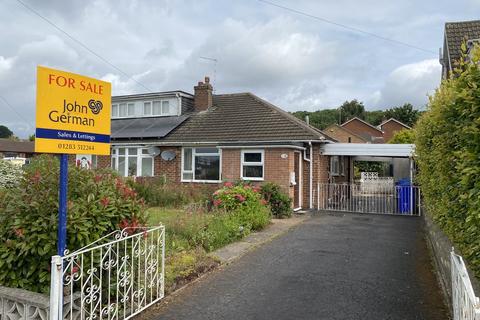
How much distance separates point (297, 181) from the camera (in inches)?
635

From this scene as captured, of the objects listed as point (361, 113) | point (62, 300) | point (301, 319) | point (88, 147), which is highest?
point (361, 113)

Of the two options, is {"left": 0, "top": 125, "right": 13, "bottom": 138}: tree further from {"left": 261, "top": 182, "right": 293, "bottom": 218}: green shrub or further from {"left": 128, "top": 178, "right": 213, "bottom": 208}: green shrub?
{"left": 261, "top": 182, "right": 293, "bottom": 218}: green shrub

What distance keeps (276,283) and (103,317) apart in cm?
261

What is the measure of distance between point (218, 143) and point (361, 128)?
5133 cm

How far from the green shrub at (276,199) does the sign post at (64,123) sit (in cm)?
926

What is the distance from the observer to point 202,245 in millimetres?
7875

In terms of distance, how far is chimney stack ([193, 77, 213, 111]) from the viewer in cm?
2008

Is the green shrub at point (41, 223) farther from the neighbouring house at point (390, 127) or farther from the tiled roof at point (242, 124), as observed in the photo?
the neighbouring house at point (390, 127)

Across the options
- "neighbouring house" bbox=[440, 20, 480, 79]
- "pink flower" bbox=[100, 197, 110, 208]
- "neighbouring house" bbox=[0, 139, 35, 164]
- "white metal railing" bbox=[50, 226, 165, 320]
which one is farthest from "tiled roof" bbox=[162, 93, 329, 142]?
"neighbouring house" bbox=[0, 139, 35, 164]

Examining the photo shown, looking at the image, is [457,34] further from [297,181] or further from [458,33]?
[297,181]

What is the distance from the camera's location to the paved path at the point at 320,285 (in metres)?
4.87

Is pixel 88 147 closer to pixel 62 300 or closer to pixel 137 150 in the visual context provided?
pixel 62 300

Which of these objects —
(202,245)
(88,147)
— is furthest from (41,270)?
(202,245)

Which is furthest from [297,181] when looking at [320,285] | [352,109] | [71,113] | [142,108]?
[352,109]
